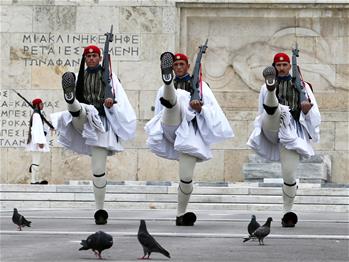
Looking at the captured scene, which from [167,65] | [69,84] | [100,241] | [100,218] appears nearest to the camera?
[100,241]

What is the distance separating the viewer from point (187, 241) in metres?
11.1

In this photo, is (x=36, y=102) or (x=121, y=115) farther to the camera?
(x=36, y=102)

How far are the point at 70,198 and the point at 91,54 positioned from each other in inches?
305

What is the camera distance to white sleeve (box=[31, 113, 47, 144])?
25281mm

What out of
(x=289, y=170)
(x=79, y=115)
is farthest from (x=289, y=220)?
(x=79, y=115)

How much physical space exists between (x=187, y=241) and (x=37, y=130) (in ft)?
47.7

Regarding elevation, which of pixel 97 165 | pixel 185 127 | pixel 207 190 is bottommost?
pixel 207 190

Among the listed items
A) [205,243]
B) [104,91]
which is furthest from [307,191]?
[205,243]

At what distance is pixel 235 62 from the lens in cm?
2750

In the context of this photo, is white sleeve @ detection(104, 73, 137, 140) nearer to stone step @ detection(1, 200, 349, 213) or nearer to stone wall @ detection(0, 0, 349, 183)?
stone step @ detection(1, 200, 349, 213)

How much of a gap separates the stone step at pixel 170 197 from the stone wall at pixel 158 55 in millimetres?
4347

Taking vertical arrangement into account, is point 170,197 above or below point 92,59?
below

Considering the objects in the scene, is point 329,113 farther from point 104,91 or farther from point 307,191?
point 104,91

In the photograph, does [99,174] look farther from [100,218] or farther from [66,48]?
[66,48]
